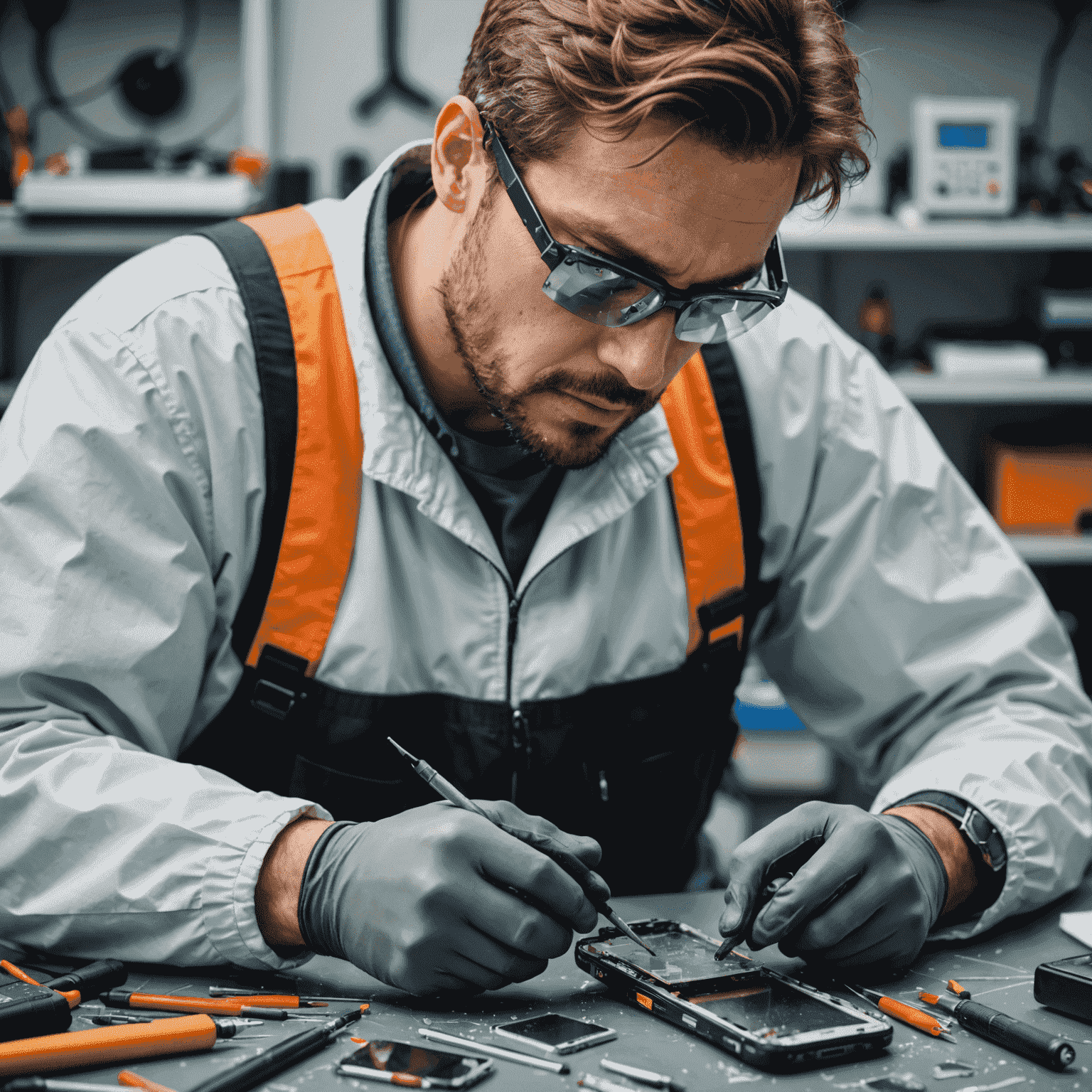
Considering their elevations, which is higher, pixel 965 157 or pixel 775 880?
pixel 965 157

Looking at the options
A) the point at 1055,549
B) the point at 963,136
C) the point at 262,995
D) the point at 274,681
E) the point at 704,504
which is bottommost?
the point at 1055,549

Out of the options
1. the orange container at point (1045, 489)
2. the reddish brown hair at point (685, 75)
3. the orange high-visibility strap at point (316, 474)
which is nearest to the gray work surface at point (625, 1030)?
the orange high-visibility strap at point (316, 474)

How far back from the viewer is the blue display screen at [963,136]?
279cm

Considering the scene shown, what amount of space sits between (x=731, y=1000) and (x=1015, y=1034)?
0.19 m

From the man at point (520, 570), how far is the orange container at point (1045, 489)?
155 centimetres

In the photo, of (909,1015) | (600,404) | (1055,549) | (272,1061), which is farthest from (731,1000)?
(1055,549)

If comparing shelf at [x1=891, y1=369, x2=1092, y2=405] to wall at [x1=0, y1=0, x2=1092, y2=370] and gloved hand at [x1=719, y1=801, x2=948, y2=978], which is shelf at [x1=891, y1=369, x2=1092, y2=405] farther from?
gloved hand at [x1=719, y1=801, x2=948, y2=978]

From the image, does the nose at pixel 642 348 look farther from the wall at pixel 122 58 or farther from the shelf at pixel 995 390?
the wall at pixel 122 58

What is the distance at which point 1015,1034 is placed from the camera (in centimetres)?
81

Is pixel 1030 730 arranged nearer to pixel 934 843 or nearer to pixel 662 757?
pixel 934 843

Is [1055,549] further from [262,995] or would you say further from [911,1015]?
[262,995]

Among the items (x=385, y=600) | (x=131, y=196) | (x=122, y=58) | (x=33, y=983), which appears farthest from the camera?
(x=122, y=58)

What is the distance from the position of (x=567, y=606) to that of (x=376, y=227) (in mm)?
447

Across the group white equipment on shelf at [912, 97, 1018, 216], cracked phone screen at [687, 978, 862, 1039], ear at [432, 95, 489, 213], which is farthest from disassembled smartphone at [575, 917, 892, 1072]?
white equipment on shelf at [912, 97, 1018, 216]
